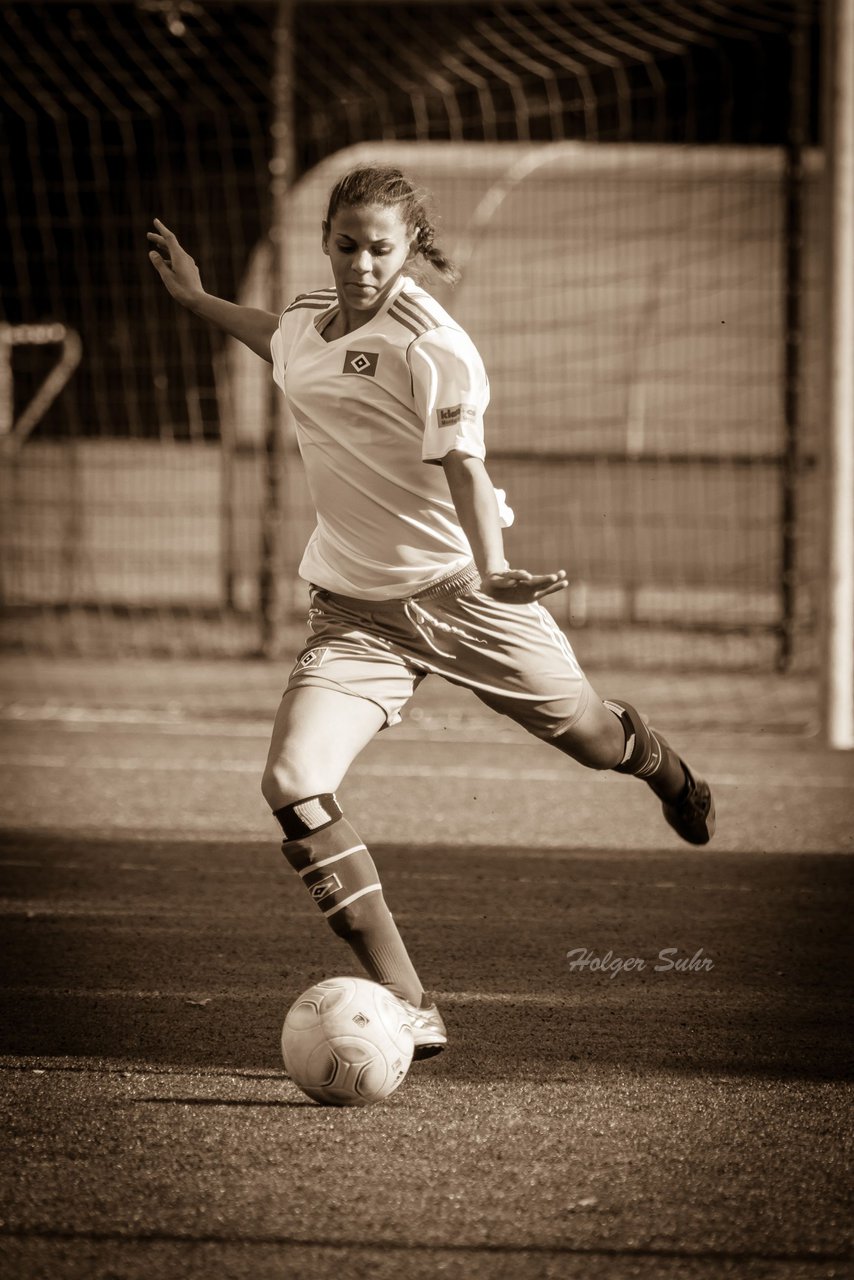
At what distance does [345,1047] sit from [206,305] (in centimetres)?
201

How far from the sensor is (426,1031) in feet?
11.4

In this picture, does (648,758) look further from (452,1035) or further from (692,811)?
(452,1035)

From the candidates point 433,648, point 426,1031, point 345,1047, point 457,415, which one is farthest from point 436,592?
point 345,1047

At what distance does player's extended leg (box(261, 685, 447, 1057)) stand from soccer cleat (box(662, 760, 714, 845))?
1.45 metres

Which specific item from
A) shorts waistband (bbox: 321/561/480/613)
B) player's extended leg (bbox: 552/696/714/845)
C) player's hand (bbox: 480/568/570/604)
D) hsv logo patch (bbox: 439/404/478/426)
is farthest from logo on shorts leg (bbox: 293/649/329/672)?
player's extended leg (bbox: 552/696/714/845)

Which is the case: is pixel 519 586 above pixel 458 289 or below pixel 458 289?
below

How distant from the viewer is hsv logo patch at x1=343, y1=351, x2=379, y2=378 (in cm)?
371

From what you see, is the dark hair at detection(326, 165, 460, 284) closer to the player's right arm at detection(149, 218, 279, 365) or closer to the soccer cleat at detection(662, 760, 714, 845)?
the player's right arm at detection(149, 218, 279, 365)

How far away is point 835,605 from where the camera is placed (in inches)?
304

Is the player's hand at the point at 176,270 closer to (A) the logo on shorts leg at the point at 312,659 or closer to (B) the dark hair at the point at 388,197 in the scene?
(B) the dark hair at the point at 388,197

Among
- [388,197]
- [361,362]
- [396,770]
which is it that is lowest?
[396,770]

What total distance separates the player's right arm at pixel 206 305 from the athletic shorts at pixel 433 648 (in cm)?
69

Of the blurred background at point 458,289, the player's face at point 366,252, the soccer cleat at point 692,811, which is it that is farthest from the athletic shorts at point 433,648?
the blurred background at point 458,289

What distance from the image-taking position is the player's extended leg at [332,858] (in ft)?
11.3
